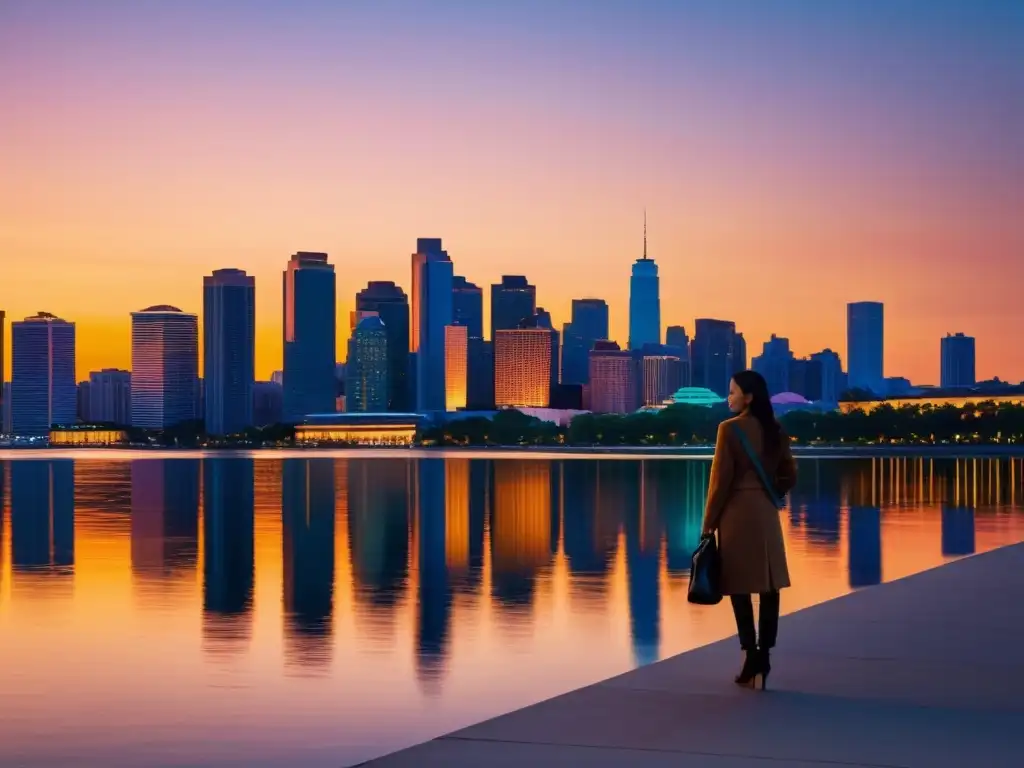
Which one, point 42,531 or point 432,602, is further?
point 42,531

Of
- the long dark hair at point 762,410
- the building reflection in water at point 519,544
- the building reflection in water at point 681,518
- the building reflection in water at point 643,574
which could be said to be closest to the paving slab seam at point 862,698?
the long dark hair at point 762,410

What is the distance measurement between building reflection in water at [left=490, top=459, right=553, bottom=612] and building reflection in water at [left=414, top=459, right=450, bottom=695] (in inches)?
33.4

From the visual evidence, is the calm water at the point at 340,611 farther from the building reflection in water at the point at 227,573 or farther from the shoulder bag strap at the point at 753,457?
the shoulder bag strap at the point at 753,457

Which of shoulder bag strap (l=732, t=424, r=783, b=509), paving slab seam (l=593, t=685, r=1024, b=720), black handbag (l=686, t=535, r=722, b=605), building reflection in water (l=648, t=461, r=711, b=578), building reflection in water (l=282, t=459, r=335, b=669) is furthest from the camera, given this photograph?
building reflection in water (l=648, t=461, r=711, b=578)

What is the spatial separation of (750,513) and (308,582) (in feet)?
45.8

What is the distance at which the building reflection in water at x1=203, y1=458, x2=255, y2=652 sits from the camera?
18.1m

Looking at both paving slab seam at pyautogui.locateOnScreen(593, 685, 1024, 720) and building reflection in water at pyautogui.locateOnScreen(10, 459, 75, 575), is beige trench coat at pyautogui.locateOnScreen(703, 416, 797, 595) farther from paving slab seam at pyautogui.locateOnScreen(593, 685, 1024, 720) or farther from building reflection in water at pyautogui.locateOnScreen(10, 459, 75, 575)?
building reflection in water at pyautogui.locateOnScreen(10, 459, 75, 575)

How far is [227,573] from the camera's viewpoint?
991 inches

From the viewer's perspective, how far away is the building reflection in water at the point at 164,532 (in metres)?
26.3

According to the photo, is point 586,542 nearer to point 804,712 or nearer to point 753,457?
point 753,457

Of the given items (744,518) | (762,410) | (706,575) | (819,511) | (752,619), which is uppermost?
(762,410)

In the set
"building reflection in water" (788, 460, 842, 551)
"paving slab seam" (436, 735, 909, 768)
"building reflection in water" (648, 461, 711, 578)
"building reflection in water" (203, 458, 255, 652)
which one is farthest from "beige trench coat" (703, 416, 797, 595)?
"building reflection in water" (788, 460, 842, 551)

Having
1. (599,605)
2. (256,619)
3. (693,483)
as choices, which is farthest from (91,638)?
(693,483)

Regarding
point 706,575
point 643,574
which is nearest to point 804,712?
point 706,575
